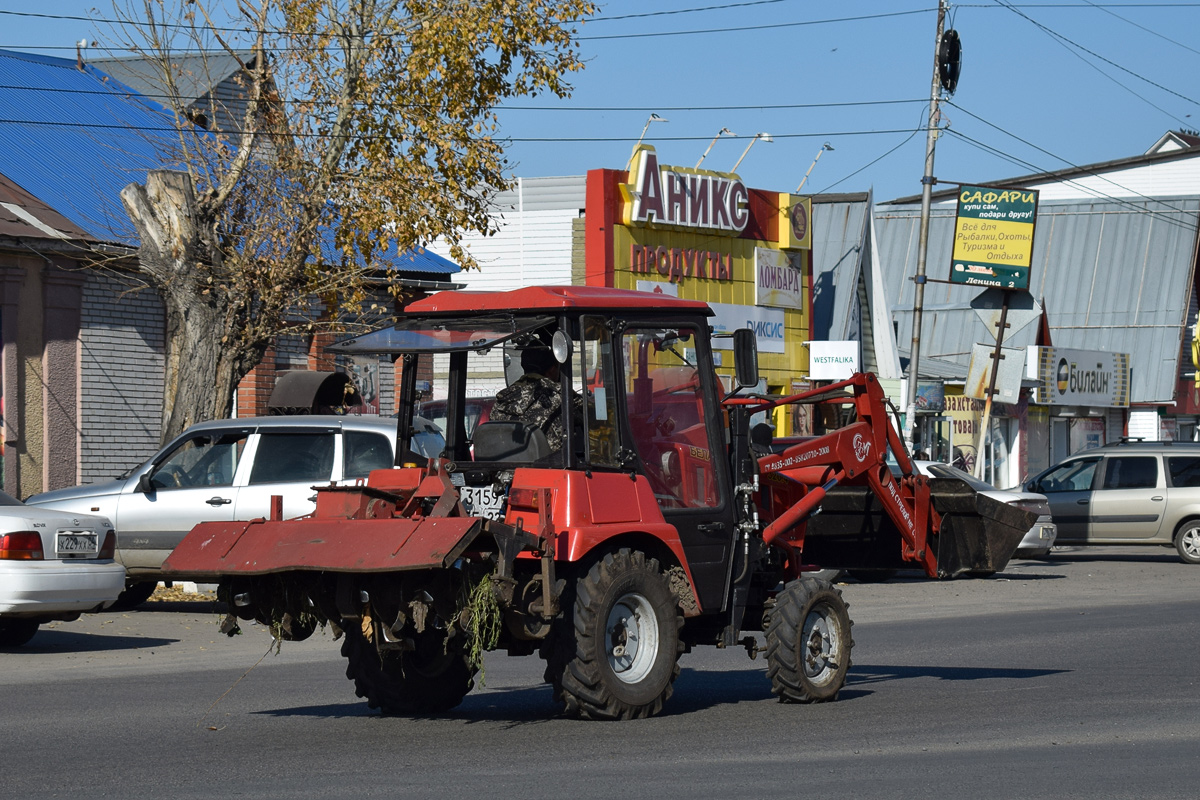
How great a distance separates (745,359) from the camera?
8789 millimetres

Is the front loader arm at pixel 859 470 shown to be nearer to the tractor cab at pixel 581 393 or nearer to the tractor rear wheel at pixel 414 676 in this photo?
the tractor cab at pixel 581 393

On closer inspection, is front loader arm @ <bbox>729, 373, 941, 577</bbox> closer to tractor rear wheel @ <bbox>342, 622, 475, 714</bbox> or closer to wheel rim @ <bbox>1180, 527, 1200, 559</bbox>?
tractor rear wheel @ <bbox>342, 622, 475, 714</bbox>

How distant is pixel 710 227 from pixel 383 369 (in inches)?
279

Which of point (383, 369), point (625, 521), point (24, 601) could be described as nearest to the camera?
point (625, 521)

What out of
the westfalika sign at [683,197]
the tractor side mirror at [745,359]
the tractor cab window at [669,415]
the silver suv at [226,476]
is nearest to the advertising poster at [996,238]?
the westfalika sign at [683,197]

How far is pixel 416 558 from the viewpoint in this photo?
799cm

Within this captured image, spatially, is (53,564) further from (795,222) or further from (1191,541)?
(795,222)

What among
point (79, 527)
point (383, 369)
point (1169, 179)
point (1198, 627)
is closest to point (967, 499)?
point (1198, 627)

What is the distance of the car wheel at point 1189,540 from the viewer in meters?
26.0

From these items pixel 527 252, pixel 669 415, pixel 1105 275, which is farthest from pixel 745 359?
pixel 1105 275

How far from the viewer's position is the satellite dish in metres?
28.8

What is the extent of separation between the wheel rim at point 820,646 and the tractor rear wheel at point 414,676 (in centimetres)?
206

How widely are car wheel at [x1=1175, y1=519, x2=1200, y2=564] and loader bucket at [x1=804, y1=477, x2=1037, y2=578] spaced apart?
660 inches

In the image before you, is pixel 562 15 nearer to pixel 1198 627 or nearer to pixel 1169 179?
pixel 1198 627
